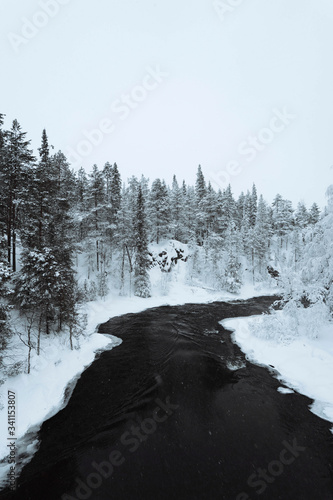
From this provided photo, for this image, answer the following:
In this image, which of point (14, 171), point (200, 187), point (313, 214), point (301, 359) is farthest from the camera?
point (313, 214)

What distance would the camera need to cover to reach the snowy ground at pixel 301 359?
10.4 meters

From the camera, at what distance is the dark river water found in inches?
254

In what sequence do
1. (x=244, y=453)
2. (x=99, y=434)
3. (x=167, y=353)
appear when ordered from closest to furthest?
1. (x=244, y=453)
2. (x=99, y=434)
3. (x=167, y=353)

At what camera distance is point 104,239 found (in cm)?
3497

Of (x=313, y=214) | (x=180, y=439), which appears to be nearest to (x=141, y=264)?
(x=180, y=439)

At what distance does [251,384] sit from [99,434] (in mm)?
7682

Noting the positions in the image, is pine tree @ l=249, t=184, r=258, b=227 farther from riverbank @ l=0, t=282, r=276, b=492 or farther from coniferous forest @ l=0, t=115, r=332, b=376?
riverbank @ l=0, t=282, r=276, b=492

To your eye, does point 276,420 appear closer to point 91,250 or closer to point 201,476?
point 201,476

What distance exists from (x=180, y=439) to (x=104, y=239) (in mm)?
29927

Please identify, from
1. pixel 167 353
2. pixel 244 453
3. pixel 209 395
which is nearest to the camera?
pixel 244 453

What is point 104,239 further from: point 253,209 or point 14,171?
point 253,209

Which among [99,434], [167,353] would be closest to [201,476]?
[99,434]

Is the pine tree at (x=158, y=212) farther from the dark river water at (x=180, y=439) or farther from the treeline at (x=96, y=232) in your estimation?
the dark river water at (x=180, y=439)

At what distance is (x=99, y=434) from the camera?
335 inches
